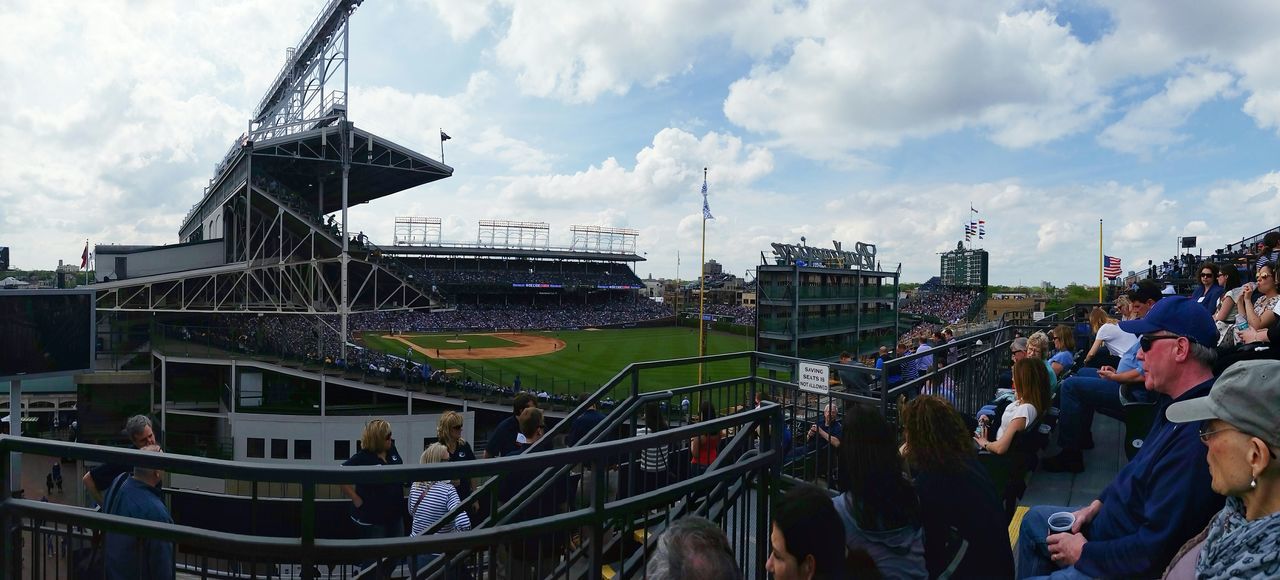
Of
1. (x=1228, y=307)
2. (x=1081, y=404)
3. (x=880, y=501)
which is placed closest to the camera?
(x=880, y=501)

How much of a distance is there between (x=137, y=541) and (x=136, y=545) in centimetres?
29

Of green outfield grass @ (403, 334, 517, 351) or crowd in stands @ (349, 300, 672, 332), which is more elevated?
crowd in stands @ (349, 300, 672, 332)

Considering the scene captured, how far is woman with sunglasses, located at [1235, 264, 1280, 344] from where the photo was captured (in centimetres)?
510

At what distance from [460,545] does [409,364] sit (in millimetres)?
26237

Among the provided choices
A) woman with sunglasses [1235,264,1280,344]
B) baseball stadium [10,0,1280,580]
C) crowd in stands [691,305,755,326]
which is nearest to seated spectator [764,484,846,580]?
baseball stadium [10,0,1280,580]

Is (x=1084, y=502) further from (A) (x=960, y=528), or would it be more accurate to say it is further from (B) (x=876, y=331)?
(B) (x=876, y=331)

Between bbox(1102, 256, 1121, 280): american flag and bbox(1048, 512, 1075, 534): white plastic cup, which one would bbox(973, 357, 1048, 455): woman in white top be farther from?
bbox(1102, 256, 1121, 280): american flag

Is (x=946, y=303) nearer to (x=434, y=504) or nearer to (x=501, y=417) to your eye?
(x=501, y=417)

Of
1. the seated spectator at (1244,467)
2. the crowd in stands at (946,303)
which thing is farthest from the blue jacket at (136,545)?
the crowd in stands at (946,303)

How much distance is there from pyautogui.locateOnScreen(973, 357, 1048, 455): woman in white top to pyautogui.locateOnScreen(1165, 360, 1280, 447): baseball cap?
2.57 metres

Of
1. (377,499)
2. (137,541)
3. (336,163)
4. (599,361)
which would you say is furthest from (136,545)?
(599,361)

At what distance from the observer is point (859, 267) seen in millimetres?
40312

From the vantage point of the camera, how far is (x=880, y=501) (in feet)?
9.47

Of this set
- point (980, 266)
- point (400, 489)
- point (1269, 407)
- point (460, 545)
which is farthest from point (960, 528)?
point (980, 266)
